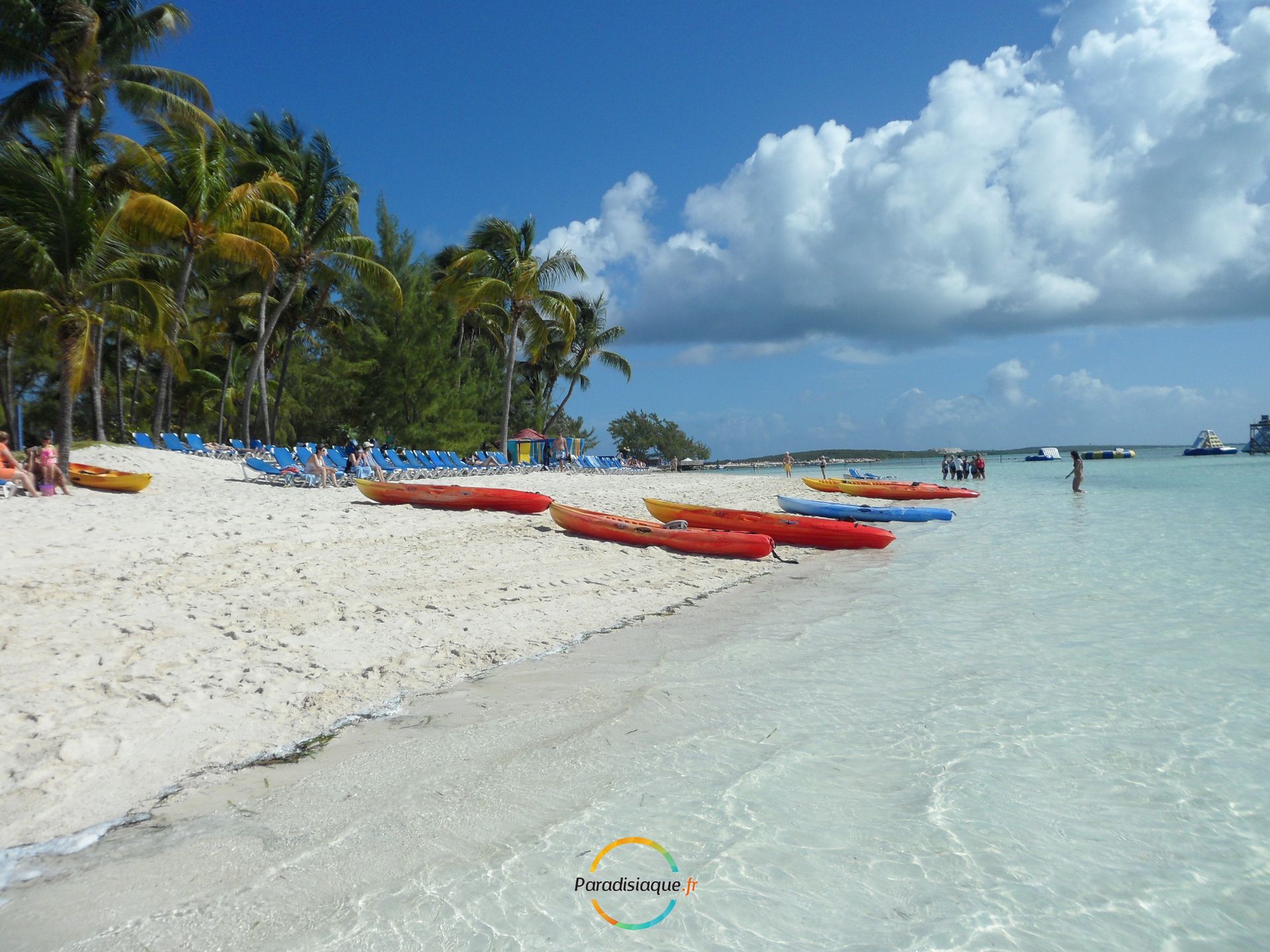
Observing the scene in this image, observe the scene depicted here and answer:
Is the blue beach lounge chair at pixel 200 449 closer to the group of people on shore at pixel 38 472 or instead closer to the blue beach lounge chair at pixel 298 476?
the blue beach lounge chair at pixel 298 476

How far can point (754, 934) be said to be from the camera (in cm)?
273

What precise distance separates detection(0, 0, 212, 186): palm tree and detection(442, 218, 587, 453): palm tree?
28.0ft

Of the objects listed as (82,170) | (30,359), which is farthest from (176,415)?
(82,170)

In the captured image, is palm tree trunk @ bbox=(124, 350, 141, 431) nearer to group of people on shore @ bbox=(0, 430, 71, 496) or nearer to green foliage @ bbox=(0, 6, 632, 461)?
green foliage @ bbox=(0, 6, 632, 461)

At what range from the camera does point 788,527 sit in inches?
506

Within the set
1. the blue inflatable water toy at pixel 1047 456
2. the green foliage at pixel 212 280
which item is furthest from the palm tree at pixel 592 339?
the blue inflatable water toy at pixel 1047 456

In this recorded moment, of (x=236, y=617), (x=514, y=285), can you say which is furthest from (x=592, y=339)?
(x=236, y=617)

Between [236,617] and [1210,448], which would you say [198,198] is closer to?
[236,617]

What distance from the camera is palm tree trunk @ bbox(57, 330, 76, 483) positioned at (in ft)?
41.3

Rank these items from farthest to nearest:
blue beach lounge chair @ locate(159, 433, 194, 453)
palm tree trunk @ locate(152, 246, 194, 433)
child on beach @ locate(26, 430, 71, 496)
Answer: blue beach lounge chair @ locate(159, 433, 194, 453), palm tree trunk @ locate(152, 246, 194, 433), child on beach @ locate(26, 430, 71, 496)

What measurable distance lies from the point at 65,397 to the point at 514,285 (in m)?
14.9

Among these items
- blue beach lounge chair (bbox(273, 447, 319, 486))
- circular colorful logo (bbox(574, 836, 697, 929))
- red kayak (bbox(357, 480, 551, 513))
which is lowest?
circular colorful logo (bbox(574, 836, 697, 929))

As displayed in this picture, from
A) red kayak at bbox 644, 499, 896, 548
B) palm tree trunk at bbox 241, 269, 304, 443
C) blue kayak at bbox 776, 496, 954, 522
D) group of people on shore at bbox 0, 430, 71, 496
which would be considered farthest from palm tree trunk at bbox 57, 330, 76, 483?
blue kayak at bbox 776, 496, 954, 522

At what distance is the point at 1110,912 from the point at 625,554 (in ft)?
24.8
